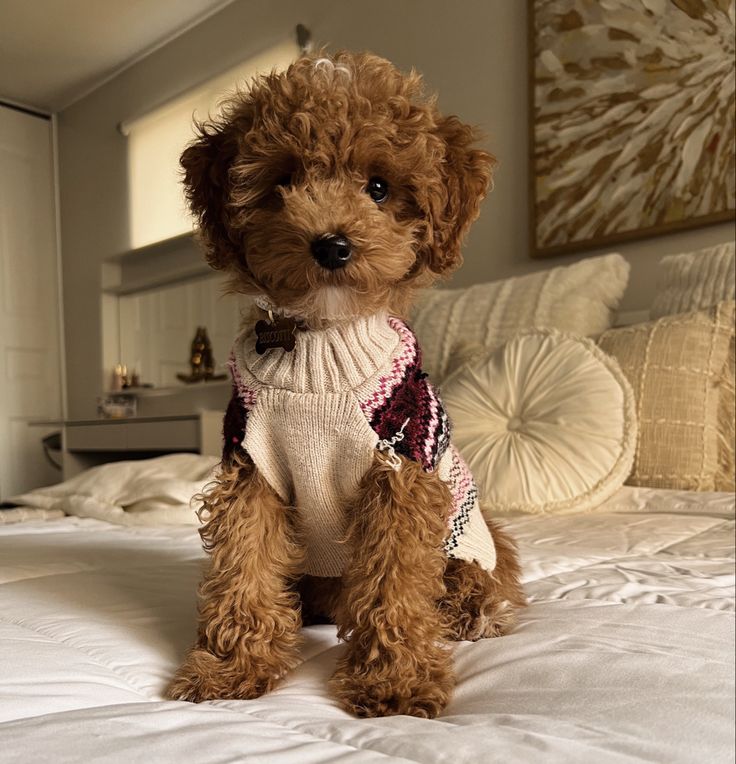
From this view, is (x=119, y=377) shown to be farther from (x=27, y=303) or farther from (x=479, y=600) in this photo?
(x=479, y=600)

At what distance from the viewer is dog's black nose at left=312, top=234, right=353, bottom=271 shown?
698 millimetres

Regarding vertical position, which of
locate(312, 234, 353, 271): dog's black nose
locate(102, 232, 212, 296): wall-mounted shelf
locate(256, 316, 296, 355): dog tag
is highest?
locate(102, 232, 212, 296): wall-mounted shelf

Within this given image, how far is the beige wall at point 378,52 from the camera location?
97.5 inches

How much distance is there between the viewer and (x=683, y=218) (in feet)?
6.79

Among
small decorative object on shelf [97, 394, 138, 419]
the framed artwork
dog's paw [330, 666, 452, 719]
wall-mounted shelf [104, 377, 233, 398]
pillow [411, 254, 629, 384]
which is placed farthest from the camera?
small decorative object on shelf [97, 394, 138, 419]

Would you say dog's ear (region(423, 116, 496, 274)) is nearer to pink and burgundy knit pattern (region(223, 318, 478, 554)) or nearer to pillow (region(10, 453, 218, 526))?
pink and burgundy knit pattern (region(223, 318, 478, 554))

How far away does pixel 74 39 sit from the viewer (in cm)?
302

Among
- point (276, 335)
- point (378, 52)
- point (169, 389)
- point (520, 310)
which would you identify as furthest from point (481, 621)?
point (169, 389)

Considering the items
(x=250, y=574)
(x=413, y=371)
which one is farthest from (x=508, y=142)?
(x=250, y=574)

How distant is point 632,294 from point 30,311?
3138mm

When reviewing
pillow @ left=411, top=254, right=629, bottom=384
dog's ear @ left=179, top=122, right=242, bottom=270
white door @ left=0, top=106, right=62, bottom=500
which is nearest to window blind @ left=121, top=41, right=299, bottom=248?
white door @ left=0, top=106, right=62, bottom=500

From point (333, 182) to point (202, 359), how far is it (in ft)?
10.0

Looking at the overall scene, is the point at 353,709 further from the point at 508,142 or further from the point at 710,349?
the point at 508,142

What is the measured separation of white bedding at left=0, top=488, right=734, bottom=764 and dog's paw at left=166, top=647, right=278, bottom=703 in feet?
0.06
